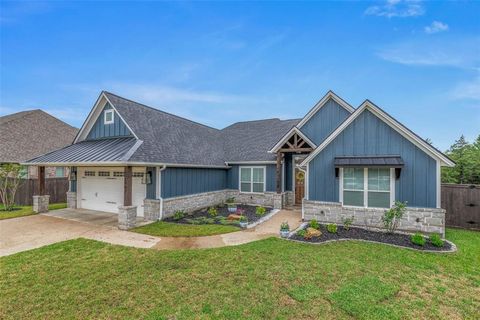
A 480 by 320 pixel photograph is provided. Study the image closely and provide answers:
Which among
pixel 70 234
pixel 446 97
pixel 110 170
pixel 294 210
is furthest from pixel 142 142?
pixel 446 97

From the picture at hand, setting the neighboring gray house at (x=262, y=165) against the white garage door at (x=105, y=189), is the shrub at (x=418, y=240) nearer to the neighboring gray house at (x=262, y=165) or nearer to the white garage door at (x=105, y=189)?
the neighboring gray house at (x=262, y=165)

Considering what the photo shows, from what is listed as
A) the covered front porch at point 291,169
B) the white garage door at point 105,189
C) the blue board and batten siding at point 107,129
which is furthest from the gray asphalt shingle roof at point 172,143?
the white garage door at point 105,189

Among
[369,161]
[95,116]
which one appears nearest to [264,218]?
[369,161]

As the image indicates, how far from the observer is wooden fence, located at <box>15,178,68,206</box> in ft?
48.8

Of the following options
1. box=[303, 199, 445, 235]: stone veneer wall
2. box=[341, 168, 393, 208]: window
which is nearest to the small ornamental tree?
box=[303, 199, 445, 235]: stone veneer wall

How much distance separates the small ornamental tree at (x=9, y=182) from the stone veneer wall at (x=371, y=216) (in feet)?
55.6

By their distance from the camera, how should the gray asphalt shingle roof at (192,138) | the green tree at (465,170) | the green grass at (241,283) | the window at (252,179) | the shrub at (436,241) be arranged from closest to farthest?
the green grass at (241,283), the shrub at (436,241), the gray asphalt shingle roof at (192,138), the window at (252,179), the green tree at (465,170)

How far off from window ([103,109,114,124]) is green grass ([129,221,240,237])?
6876 mm

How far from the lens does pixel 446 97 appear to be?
14.8 metres

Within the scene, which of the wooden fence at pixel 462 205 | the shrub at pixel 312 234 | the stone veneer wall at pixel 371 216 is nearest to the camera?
the shrub at pixel 312 234

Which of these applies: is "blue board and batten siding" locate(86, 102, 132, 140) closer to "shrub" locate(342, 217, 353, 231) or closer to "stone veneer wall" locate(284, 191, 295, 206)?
"stone veneer wall" locate(284, 191, 295, 206)

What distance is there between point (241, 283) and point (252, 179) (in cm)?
1071

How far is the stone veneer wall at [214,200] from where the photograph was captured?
1139cm

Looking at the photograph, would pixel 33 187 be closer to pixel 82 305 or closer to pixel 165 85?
pixel 165 85
